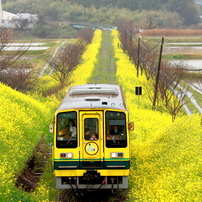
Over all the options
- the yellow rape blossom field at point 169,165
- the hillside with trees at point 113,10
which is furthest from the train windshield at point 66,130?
the hillside with trees at point 113,10

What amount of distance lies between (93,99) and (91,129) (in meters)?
1.05

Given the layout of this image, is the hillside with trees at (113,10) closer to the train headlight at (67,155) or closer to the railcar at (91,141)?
the railcar at (91,141)

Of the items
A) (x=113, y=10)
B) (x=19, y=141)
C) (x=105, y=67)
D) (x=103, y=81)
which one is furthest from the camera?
(x=113, y=10)

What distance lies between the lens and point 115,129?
11.6 metres

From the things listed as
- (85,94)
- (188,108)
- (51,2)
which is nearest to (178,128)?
(85,94)

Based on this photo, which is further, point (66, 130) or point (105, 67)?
point (105, 67)

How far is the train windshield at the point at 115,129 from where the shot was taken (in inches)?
454

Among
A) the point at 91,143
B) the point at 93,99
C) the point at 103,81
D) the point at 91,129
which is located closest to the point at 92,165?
the point at 91,143

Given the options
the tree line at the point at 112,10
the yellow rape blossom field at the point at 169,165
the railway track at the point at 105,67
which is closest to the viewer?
the yellow rape blossom field at the point at 169,165

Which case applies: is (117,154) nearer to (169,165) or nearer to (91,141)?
(91,141)

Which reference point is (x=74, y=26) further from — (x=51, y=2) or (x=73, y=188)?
(x=73, y=188)

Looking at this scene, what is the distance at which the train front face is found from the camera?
37.8ft

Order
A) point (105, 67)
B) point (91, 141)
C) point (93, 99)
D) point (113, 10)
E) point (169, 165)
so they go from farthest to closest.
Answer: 1. point (113, 10)
2. point (105, 67)
3. point (169, 165)
4. point (93, 99)
5. point (91, 141)

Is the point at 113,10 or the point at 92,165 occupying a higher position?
the point at 92,165
